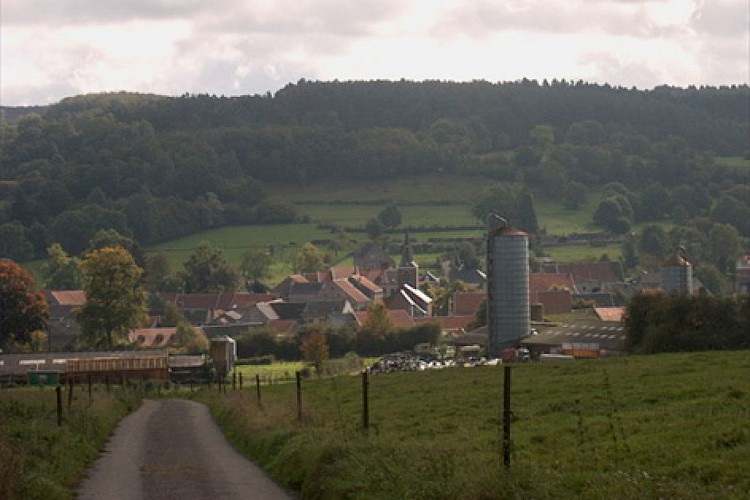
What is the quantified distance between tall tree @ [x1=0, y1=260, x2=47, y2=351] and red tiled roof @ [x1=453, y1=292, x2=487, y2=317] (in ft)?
149

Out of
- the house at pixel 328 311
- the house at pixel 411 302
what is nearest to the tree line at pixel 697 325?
the house at pixel 328 311

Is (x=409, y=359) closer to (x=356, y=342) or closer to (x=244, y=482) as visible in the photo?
Answer: (x=356, y=342)

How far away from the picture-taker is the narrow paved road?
19969 mm

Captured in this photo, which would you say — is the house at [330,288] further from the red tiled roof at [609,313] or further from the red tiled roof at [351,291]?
the red tiled roof at [609,313]

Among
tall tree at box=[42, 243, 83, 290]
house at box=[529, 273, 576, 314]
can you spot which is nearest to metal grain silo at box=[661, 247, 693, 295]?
house at box=[529, 273, 576, 314]

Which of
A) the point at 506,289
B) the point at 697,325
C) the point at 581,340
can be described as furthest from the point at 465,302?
the point at 697,325

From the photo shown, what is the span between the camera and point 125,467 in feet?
79.9

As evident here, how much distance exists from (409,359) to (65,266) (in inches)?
3047

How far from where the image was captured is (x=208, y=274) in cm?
15488

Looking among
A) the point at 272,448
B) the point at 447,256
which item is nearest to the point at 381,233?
the point at 447,256

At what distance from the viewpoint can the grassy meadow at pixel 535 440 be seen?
50.3 ft

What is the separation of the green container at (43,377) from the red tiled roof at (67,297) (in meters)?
61.0

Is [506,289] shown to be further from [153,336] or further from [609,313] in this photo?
[153,336]

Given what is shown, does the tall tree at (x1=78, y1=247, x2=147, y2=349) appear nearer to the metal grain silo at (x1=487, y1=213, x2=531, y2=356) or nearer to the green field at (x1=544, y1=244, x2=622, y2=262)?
the metal grain silo at (x1=487, y1=213, x2=531, y2=356)
